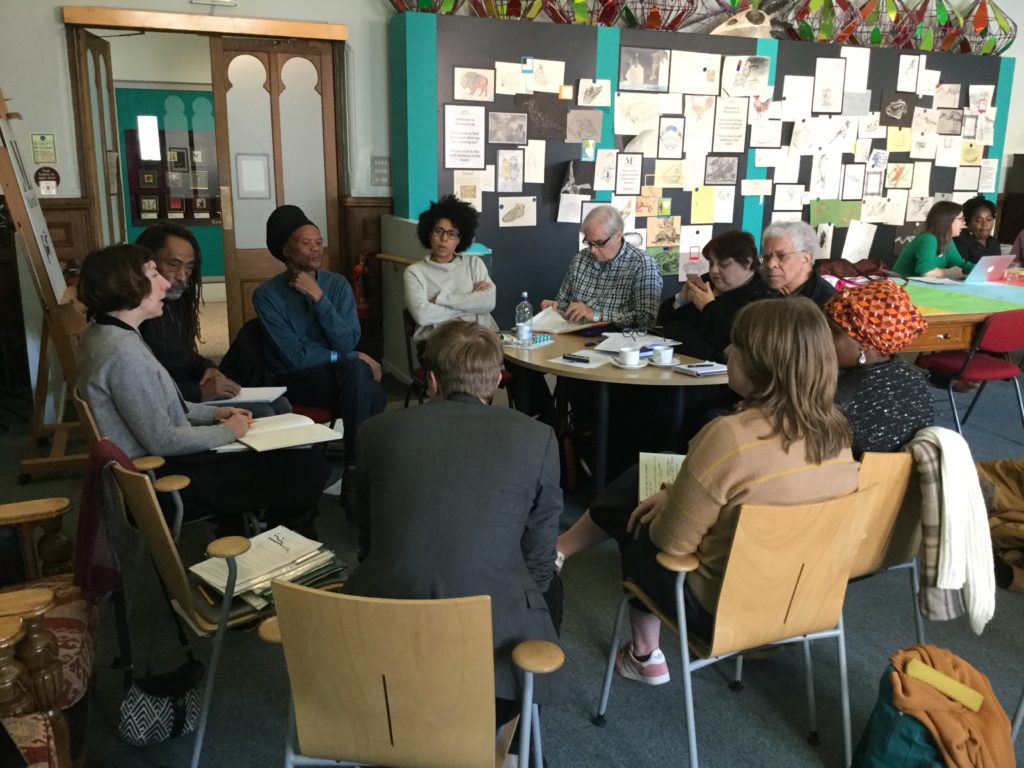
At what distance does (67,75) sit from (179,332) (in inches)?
100

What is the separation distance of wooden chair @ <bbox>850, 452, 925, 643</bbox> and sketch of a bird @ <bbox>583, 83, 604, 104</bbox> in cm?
404

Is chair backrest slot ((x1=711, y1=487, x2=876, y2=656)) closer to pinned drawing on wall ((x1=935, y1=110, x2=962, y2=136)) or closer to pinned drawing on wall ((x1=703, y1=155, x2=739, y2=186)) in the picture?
pinned drawing on wall ((x1=703, y1=155, x2=739, y2=186))

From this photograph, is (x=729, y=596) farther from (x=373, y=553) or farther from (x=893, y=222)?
(x=893, y=222)

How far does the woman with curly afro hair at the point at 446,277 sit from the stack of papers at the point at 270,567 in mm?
2117

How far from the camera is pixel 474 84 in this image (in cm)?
517

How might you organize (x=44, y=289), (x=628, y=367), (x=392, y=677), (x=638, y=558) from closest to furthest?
(x=392, y=677) < (x=638, y=558) < (x=628, y=367) < (x=44, y=289)

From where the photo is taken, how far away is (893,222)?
651 centimetres

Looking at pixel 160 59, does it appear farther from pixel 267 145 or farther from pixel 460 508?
pixel 460 508

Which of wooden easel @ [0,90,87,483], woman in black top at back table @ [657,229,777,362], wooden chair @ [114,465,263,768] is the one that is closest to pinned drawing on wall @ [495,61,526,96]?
woman in black top at back table @ [657,229,777,362]

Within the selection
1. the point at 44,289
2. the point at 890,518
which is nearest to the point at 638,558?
the point at 890,518

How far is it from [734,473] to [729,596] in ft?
0.81

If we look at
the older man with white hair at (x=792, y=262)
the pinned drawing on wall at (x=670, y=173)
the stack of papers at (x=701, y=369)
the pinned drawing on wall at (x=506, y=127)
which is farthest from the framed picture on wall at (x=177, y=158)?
the stack of papers at (x=701, y=369)

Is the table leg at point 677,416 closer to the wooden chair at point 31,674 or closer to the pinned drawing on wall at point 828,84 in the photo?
the wooden chair at point 31,674

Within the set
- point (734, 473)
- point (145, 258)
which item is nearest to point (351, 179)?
point (145, 258)
